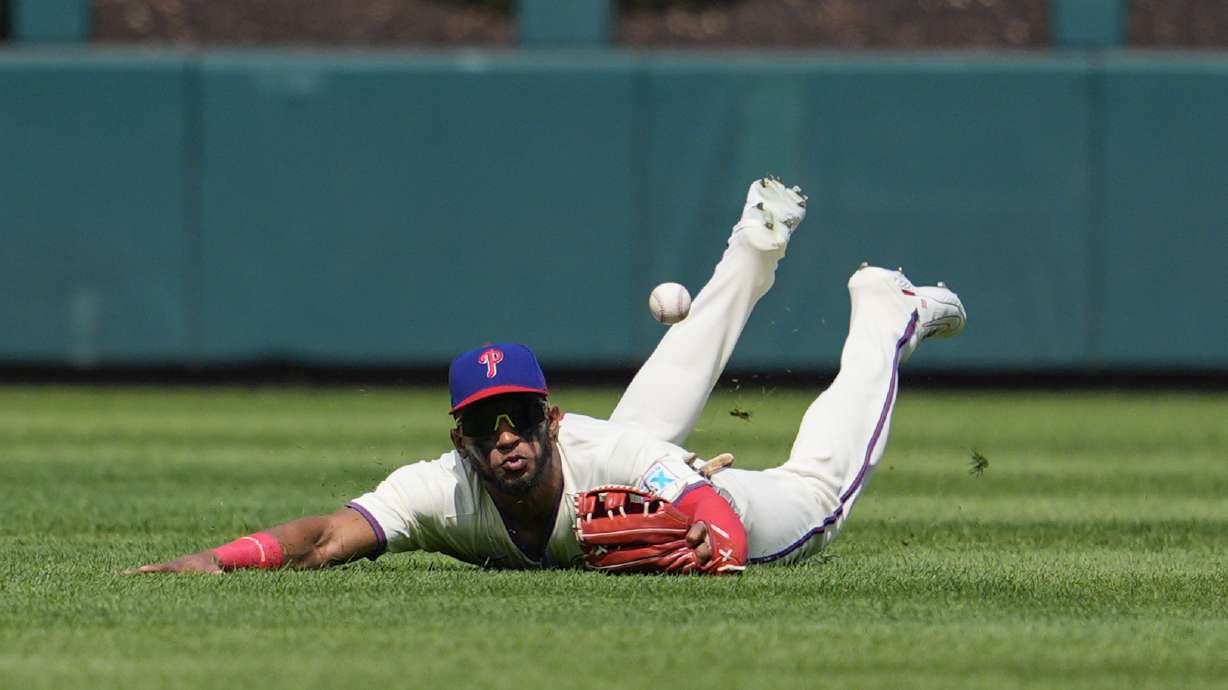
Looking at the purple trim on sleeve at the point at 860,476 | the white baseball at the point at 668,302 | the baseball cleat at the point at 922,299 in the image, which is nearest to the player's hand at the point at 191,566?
the purple trim on sleeve at the point at 860,476

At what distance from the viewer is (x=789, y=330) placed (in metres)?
14.7

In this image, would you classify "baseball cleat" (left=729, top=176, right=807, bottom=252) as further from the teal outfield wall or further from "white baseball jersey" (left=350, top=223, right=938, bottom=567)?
the teal outfield wall

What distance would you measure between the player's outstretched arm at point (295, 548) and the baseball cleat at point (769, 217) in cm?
195

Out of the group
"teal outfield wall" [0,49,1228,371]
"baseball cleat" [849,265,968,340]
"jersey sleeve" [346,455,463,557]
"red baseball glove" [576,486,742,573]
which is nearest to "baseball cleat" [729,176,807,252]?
"baseball cleat" [849,265,968,340]

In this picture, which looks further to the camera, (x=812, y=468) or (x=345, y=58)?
(x=345, y=58)

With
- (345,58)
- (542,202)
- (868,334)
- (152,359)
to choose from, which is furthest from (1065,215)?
(868,334)

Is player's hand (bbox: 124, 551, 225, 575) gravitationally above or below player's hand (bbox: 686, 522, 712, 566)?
below

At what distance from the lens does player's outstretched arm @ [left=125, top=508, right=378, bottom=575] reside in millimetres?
5582

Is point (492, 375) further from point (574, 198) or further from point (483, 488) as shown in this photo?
point (574, 198)

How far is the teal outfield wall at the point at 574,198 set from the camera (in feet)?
48.5

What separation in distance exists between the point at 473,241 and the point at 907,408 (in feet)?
11.2

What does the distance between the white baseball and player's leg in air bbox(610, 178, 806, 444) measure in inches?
2.2

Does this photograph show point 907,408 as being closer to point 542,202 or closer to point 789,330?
point 789,330

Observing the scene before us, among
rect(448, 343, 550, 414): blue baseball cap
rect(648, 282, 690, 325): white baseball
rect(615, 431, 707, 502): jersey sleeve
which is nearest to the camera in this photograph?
rect(448, 343, 550, 414): blue baseball cap
